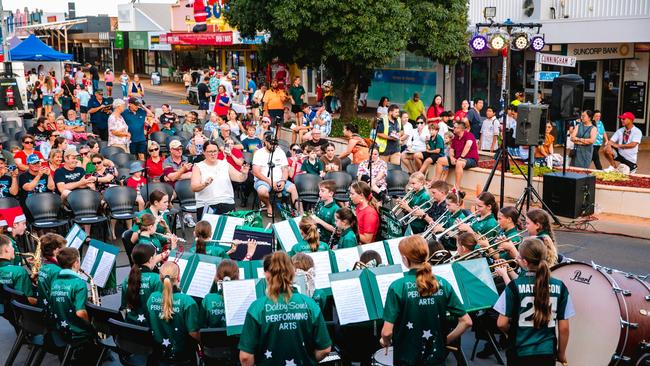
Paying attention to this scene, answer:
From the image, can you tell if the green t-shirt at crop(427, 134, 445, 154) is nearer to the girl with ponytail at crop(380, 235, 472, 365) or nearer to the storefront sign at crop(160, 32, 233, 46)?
the girl with ponytail at crop(380, 235, 472, 365)

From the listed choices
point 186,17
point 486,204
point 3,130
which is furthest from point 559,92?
point 186,17

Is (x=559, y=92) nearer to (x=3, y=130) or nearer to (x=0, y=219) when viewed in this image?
(x=0, y=219)

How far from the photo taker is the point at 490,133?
1906 cm

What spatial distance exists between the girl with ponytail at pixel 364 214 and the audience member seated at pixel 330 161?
4.99m

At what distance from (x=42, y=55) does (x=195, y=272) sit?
2369cm

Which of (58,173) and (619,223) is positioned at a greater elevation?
(58,173)

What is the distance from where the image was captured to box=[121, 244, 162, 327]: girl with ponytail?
22.1 ft

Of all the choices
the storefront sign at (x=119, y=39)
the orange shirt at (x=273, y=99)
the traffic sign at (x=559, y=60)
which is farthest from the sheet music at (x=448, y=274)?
the storefront sign at (x=119, y=39)

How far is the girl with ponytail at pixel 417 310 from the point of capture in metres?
5.90

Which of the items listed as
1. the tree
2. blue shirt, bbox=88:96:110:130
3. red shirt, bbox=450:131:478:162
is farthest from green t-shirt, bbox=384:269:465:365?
blue shirt, bbox=88:96:110:130

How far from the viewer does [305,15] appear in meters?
20.2

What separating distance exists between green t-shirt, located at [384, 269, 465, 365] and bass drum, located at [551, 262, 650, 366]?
4.51 feet

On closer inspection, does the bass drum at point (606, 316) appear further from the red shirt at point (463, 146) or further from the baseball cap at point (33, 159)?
the red shirt at point (463, 146)

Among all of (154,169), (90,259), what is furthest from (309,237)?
Result: (154,169)
